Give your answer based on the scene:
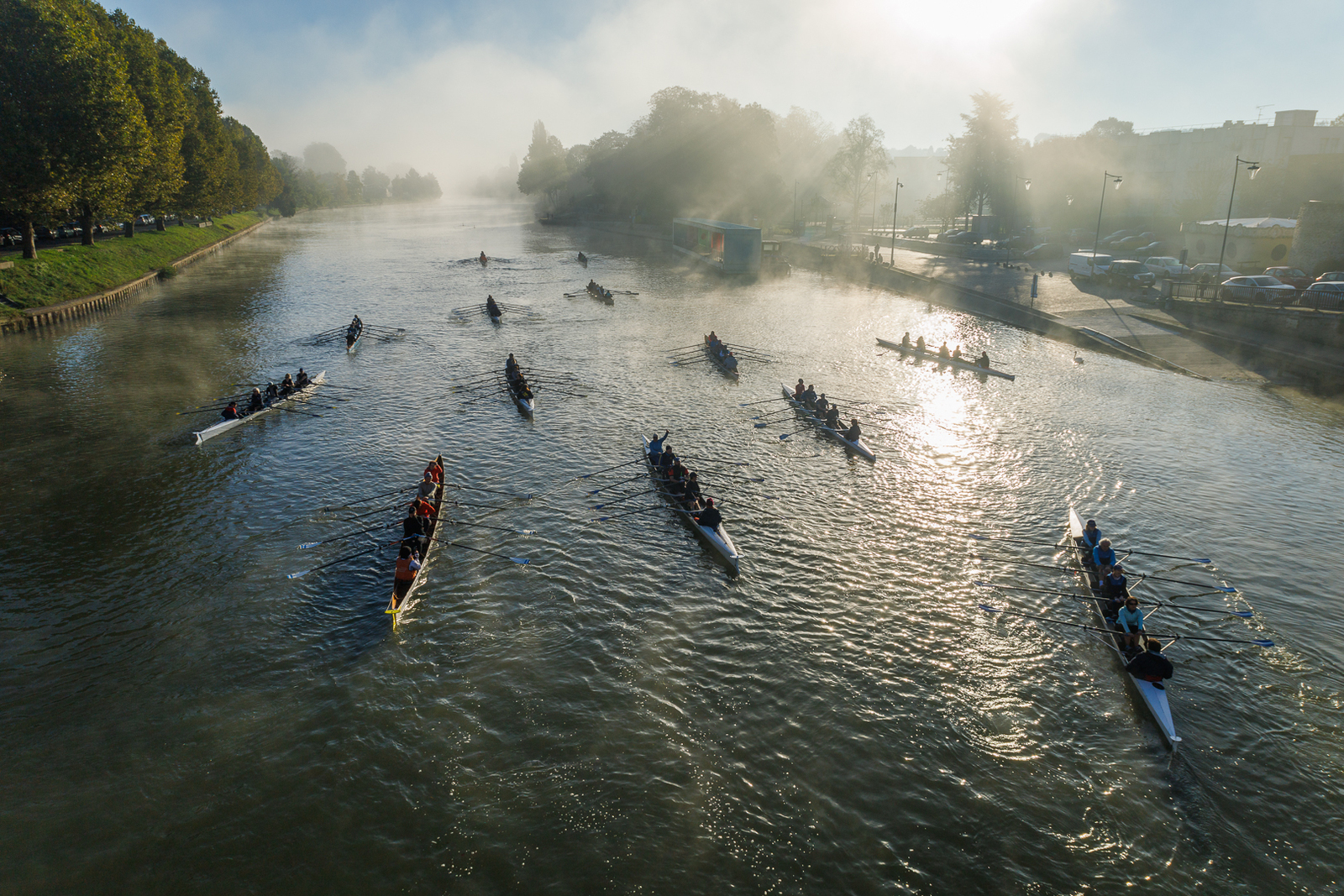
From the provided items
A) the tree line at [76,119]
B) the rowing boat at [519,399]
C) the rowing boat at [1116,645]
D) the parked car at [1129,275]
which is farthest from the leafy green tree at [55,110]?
the parked car at [1129,275]

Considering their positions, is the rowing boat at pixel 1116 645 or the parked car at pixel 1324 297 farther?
the parked car at pixel 1324 297

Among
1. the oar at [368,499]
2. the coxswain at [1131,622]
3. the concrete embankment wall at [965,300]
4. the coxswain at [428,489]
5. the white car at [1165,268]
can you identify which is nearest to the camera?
the coxswain at [1131,622]

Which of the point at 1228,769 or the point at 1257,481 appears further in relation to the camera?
the point at 1257,481

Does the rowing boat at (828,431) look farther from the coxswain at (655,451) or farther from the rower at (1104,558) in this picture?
the rower at (1104,558)

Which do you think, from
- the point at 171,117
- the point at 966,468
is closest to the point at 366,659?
the point at 966,468

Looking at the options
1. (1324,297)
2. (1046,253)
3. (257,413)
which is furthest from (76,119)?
(1046,253)

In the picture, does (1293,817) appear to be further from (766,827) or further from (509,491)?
(509,491)
